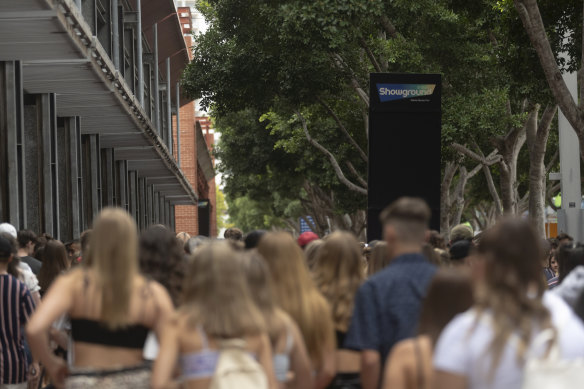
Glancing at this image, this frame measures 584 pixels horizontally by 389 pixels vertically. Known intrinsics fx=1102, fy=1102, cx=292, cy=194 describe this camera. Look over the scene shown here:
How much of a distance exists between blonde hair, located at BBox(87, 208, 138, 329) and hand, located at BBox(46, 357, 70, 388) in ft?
2.03

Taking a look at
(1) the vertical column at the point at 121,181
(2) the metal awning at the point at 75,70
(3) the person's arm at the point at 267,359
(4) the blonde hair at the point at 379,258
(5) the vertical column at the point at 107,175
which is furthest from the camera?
(1) the vertical column at the point at 121,181

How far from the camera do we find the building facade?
1420cm

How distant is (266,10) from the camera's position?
952 inches

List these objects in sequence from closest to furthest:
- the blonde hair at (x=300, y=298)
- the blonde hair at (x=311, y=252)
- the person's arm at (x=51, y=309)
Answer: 1. the person's arm at (x=51, y=309)
2. the blonde hair at (x=300, y=298)
3. the blonde hair at (x=311, y=252)

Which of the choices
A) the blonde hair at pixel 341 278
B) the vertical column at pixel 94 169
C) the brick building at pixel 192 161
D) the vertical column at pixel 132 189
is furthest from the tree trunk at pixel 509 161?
the brick building at pixel 192 161

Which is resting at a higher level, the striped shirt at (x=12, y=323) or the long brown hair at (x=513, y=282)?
the long brown hair at (x=513, y=282)

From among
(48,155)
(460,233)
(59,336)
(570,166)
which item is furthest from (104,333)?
(570,166)

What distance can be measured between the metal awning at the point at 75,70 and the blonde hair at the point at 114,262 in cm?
762

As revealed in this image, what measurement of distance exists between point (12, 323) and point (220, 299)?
3.40 m

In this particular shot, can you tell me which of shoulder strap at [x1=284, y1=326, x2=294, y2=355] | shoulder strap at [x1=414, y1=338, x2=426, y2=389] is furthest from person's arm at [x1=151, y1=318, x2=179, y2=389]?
shoulder strap at [x1=414, y1=338, x2=426, y2=389]

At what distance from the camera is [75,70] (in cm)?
1673

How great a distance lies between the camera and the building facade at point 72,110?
14203 millimetres

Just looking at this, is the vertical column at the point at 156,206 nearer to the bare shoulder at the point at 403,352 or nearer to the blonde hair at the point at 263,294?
the blonde hair at the point at 263,294

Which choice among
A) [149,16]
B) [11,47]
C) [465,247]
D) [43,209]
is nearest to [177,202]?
[149,16]
